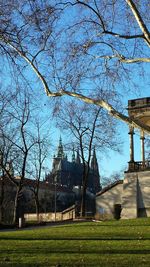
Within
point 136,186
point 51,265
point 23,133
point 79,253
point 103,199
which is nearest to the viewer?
point 51,265

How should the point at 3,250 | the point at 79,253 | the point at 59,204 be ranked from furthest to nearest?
the point at 59,204, the point at 3,250, the point at 79,253

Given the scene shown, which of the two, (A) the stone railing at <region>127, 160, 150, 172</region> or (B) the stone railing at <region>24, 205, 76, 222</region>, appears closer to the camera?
(A) the stone railing at <region>127, 160, 150, 172</region>

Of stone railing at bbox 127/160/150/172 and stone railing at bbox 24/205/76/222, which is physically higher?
stone railing at bbox 127/160/150/172

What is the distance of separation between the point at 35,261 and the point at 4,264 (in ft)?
2.59

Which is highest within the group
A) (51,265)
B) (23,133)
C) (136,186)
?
(23,133)

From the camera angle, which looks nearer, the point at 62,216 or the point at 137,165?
the point at 137,165

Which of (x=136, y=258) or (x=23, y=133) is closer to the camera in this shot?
(x=136, y=258)

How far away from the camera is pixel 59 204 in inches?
3762

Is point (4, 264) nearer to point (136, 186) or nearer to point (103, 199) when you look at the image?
point (136, 186)

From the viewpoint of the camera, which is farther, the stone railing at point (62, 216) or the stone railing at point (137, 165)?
the stone railing at point (62, 216)

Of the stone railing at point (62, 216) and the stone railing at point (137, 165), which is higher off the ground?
the stone railing at point (137, 165)

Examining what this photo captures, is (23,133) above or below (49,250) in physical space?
above

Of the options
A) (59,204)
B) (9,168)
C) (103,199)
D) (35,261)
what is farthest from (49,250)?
(59,204)

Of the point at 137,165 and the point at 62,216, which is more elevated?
the point at 137,165
